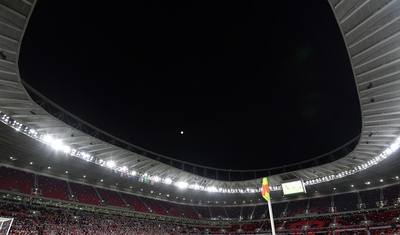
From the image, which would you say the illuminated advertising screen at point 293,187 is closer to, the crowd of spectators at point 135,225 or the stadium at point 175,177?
the stadium at point 175,177

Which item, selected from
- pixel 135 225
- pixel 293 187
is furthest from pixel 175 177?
pixel 293 187

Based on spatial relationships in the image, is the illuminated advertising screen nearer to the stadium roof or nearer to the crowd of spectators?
the stadium roof

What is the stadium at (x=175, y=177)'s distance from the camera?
1659 centimetres

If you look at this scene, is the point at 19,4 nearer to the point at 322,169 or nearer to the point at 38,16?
the point at 38,16

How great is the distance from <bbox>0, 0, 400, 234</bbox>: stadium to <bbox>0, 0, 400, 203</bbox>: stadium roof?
92 millimetres

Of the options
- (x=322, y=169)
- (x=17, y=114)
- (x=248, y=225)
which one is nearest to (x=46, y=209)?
(x=17, y=114)

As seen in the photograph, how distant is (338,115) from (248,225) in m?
40.6

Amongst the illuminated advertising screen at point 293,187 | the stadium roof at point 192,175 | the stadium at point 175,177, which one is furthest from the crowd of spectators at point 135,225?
the illuminated advertising screen at point 293,187

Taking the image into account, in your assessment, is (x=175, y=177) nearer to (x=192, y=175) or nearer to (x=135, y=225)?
(x=192, y=175)

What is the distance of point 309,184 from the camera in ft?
162

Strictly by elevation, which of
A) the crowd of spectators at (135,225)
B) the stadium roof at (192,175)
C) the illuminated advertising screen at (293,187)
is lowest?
the crowd of spectators at (135,225)

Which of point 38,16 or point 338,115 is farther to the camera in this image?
point 338,115

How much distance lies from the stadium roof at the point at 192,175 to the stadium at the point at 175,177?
0.30 ft

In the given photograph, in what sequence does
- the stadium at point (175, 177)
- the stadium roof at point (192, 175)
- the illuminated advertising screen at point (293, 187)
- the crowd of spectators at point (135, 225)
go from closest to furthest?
A: the stadium roof at point (192, 175) < the stadium at point (175, 177) < the crowd of spectators at point (135, 225) < the illuminated advertising screen at point (293, 187)
